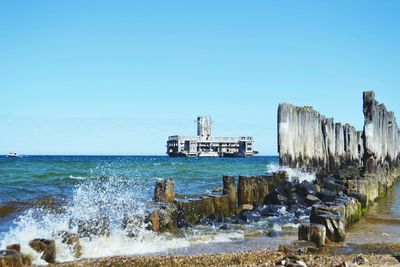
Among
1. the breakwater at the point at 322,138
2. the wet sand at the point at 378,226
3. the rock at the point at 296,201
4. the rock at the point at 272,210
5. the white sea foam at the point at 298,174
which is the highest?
the breakwater at the point at 322,138

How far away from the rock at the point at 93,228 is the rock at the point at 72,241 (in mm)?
535

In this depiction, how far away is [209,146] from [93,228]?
11379cm

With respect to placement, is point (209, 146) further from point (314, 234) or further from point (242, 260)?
point (242, 260)

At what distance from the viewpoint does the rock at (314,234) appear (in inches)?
297

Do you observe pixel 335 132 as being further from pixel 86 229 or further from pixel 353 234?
pixel 86 229

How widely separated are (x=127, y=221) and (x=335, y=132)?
17.4m

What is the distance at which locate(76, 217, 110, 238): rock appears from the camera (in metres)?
7.99

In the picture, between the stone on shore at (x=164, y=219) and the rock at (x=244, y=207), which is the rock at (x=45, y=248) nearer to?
the stone on shore at (x=164, y=219)

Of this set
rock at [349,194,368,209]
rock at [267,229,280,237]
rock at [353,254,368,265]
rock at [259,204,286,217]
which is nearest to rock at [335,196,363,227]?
rock at [349,194,368,209]

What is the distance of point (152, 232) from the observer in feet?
28.5

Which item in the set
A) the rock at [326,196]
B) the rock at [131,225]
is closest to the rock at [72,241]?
the rock at [131,225]

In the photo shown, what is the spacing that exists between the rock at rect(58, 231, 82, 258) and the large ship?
110 metres

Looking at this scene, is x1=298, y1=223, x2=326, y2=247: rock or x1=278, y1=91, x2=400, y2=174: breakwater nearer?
x1=298, y1=223, x2=326, y2=247: rock

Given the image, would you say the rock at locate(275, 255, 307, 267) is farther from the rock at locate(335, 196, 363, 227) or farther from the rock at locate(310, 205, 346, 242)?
the rock at locate(335, 196, 363, 227)
